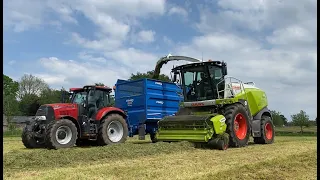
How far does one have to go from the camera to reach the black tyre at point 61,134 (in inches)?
413

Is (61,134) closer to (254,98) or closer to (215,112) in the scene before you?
(215,112)

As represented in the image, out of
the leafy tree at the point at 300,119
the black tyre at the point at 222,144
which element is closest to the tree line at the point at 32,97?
the leafy tree at the point at 300,119

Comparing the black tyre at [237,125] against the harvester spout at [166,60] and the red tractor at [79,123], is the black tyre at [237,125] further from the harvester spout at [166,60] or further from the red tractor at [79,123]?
the harvester spout at [166,60]

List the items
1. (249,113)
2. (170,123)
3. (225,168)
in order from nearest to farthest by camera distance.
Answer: (225,168), (170,123), (249,113)

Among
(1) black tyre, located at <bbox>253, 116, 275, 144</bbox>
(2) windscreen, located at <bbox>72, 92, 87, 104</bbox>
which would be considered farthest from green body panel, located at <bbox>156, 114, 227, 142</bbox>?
(2) windscreen, located at <bbox>72, 92, 87, 104</bbox>

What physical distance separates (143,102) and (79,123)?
250 cm

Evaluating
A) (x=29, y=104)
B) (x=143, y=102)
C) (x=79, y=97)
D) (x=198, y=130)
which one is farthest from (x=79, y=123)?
(x=29, y=104)

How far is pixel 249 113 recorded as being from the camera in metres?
12.4

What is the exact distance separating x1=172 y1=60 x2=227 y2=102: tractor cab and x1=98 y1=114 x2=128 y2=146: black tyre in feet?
7.50

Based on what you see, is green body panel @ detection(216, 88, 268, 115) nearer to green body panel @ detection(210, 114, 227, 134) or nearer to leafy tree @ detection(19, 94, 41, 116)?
green body panel @ detection(210, 114, 227, 134)

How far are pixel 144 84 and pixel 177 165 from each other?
21.2 feet

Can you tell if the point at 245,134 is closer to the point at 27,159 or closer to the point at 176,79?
the point at 176,79

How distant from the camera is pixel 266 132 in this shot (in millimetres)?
13359

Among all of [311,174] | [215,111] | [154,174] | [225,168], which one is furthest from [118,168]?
[215,111]
